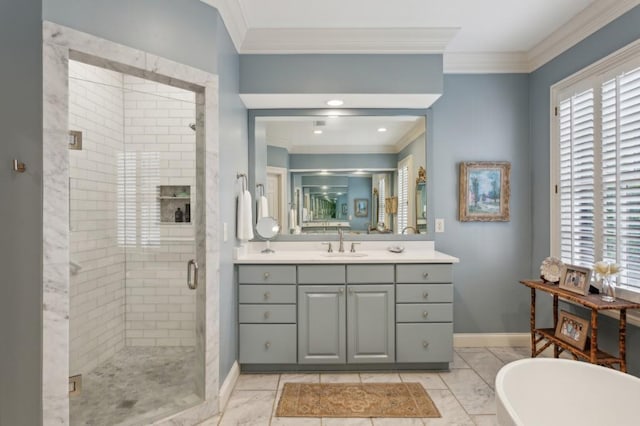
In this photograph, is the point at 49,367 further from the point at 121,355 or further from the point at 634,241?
the point at 634,241

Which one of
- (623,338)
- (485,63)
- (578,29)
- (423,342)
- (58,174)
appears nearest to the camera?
(58,174)

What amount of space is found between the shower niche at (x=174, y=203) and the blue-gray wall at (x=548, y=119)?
296 cm

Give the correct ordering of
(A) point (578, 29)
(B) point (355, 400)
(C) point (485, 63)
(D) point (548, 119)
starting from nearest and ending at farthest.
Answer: (B) point (355, 400)
(A) point (578, 29)
(D) point (548, 119)
(C) point (485, 63)

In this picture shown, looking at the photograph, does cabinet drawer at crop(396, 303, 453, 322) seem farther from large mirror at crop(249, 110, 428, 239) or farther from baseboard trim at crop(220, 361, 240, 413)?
baseboard trim at crop(220, 361, 240, 413)

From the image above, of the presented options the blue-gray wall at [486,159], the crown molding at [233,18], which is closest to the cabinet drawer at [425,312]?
the blue-gray wall at [486,159]

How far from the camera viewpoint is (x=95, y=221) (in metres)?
2.25

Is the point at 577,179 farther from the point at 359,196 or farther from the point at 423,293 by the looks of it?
the point at 359,196

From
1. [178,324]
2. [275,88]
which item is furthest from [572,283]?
[178,324]

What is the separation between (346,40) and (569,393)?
8.74ft

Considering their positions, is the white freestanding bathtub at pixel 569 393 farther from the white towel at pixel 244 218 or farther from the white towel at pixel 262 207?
the white towel at pixel 262 207

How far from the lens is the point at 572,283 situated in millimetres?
2451

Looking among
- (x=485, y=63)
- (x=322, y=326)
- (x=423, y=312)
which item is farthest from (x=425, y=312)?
(x=485, y=63)

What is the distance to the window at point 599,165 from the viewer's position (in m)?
2.23
